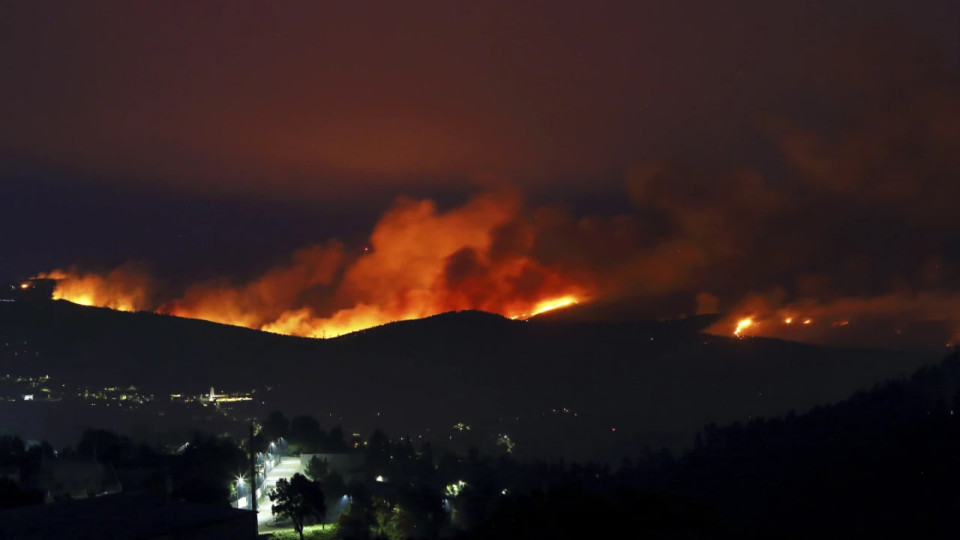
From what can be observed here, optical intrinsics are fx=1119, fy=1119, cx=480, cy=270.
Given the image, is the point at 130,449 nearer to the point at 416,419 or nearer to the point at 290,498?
the point at 290,498

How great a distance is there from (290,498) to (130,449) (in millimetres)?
21201

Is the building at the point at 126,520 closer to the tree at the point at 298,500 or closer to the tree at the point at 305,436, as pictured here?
the tree at the point at 298,500

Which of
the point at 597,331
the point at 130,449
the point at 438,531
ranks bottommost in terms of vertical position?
the point at 438,531

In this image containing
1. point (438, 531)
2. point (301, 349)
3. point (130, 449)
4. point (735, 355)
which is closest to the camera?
point (438, 531)

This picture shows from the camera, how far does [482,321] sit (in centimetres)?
17062

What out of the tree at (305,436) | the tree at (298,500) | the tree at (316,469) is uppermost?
the tree at (305,436)

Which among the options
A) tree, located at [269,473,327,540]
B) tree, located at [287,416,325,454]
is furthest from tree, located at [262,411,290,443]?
tree, located at [269,473,327,540]

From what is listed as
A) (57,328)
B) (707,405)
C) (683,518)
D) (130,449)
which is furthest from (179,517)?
(57,328)

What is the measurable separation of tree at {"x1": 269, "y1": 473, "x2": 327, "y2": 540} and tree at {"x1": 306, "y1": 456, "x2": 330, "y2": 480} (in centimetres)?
1038

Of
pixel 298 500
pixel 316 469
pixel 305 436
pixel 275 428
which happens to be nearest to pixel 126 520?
pixel 298 500

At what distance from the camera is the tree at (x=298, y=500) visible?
52500mm

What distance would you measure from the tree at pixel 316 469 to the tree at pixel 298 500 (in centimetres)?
1038

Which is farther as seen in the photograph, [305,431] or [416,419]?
[416,419]

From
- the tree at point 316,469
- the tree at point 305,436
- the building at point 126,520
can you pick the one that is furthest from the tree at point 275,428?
the building at point 126,520
